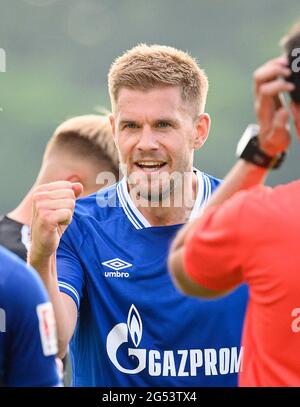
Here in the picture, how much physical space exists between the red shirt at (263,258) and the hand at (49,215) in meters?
0.88

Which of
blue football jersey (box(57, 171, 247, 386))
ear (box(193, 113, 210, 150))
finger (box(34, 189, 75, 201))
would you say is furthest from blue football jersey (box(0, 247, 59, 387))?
ear (box(193, 113, 210, 150))

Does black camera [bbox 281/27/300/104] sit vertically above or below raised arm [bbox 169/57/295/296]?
above

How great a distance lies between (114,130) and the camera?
4.76 metres

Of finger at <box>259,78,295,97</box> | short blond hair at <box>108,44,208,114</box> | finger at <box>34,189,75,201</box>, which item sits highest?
short blond hair at <box>108,44,208,114</box>

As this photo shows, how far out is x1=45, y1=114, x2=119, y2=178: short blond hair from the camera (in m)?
5.85

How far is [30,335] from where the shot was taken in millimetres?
3107

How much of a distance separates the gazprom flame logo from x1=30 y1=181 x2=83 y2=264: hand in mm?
575

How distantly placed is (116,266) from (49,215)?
0.67 metres

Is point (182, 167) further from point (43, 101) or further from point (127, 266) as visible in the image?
point (43, 101)

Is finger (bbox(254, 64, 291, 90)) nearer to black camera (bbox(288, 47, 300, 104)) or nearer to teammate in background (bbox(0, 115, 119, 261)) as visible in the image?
black camera (bbox(288, 47, 300, 104))

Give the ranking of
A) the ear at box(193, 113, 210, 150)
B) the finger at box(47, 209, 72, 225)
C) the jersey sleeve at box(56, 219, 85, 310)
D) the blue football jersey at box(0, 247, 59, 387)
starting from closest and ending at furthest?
the blue football jersey at box(0, 247, 59, 387) → the finger at box(47, 209, 72, 225) → the jersey sleeve at box(56, 219, 85, 310) → the ear at box(193, 113, 210, 150)

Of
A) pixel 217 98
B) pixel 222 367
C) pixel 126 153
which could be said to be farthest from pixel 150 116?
pixel 217 98

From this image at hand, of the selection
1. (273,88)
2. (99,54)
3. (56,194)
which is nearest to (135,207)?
(56,194)

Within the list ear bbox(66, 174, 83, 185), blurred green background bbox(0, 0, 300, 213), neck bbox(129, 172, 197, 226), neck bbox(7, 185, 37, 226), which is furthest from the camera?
blurred green background bbox(0, 0, 300, 213)
